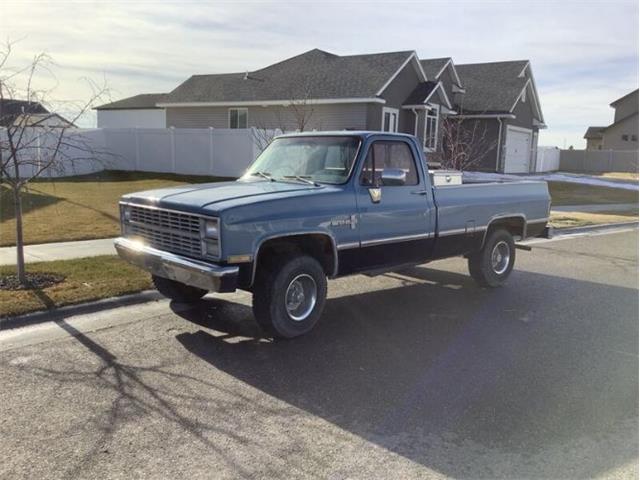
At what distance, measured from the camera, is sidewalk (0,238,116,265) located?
8.71 metres

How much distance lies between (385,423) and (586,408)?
1609 millimetres

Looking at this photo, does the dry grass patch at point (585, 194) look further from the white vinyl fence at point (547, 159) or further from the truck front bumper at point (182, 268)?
the truck front bumper at point (182, 268)

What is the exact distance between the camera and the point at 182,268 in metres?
5.42

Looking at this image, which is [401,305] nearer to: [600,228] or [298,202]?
[298,202]

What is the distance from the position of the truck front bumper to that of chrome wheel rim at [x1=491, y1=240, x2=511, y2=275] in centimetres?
464

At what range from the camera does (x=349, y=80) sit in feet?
88.2

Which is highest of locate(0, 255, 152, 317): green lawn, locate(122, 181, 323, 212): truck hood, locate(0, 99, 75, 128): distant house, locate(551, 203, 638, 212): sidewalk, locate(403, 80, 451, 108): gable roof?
locate(403, 80, 451, 108): gable roof

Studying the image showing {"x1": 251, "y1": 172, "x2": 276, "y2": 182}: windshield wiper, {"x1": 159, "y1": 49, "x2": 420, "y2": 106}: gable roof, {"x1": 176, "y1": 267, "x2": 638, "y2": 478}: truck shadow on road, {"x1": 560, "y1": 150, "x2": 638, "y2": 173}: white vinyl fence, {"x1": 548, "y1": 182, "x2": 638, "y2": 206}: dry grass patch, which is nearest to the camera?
{"x1": 176, "y1": 267, "x2": 638, "y2": 478}: truck shadow on road

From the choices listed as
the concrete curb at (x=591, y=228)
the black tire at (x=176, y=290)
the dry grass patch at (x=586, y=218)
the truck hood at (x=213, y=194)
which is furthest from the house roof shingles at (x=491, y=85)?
the truck hood at (x=213, y=194)

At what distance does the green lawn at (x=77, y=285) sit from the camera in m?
6.47

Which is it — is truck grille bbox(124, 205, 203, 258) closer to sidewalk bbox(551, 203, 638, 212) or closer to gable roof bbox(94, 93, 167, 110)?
sidewalk bbox(551, 203, 638, 212)

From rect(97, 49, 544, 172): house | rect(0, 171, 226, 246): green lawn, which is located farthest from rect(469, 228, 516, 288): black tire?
rect(97, 49, 544, 172): house

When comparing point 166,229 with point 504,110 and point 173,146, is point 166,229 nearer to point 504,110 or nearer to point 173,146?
point 173,146

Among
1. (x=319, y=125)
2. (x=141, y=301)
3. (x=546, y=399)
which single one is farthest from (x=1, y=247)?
(x=319, y=125)
